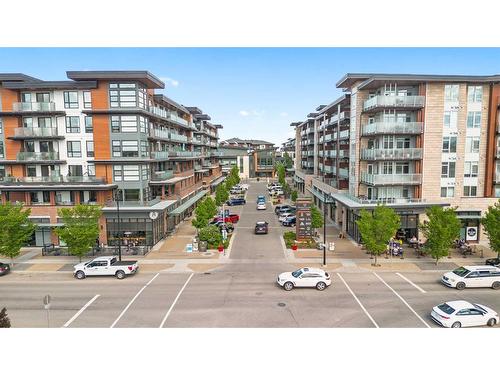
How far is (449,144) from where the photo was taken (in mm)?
35344

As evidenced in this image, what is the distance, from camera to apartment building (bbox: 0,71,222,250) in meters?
34.8

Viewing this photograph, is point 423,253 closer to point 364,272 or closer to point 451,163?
point 364,272

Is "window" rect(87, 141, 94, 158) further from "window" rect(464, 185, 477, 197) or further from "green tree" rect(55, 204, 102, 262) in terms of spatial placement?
"window" rect(464, 185, 477, 197)

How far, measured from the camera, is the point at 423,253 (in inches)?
1251

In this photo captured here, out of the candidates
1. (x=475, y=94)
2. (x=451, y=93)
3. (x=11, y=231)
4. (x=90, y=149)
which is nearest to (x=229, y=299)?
(x=11, y=231)

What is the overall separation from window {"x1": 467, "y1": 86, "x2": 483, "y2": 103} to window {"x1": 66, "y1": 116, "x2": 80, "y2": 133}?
132 feet

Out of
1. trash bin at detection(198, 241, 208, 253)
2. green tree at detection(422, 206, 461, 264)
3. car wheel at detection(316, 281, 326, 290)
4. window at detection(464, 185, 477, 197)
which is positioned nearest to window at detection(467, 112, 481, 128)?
window at detection(464, 185, 477, 197)

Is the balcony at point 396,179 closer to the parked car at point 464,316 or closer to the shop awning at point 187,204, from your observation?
the parked car at point 464,316

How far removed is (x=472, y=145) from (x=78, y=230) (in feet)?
127

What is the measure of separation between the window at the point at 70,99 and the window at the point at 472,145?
133 ft

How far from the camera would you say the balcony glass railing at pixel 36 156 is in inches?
1419

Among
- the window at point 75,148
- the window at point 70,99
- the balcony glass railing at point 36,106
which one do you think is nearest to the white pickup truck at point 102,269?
the window at point 75,148

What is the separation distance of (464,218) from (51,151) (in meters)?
44.0

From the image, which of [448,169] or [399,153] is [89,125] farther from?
[448,169]
